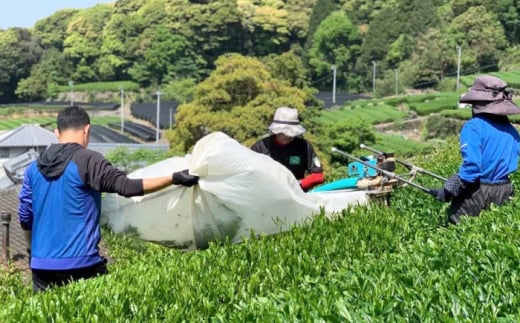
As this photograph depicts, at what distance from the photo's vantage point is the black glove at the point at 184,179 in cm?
326

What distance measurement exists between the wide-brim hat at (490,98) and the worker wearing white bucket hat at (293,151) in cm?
124

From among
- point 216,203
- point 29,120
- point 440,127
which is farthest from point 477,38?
point 216,203

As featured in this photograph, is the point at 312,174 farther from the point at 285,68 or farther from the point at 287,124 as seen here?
the point at 285,68

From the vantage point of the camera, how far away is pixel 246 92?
23578 millimetres

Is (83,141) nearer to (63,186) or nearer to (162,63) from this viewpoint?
(63,186)

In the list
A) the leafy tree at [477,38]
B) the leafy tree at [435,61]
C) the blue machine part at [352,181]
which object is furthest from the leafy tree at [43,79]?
the blue machine part at [352,181]

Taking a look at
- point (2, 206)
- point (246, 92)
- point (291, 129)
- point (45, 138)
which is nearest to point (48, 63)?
point (45, 138)

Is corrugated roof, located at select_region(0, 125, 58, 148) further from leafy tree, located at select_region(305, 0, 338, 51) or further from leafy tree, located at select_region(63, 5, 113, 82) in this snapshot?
leafy tree, located at select_region(305, 0, 338, 51)

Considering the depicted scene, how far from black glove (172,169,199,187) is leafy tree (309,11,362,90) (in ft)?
206

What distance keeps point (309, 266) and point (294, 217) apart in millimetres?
623

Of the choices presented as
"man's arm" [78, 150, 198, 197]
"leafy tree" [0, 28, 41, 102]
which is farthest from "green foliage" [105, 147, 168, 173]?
"leafy tree" [0, 28, 41, 102]

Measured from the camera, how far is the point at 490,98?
13.5 ft

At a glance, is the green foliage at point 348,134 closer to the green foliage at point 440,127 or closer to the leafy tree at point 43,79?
the green foliage at point 440,127

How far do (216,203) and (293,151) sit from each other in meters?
1.54
